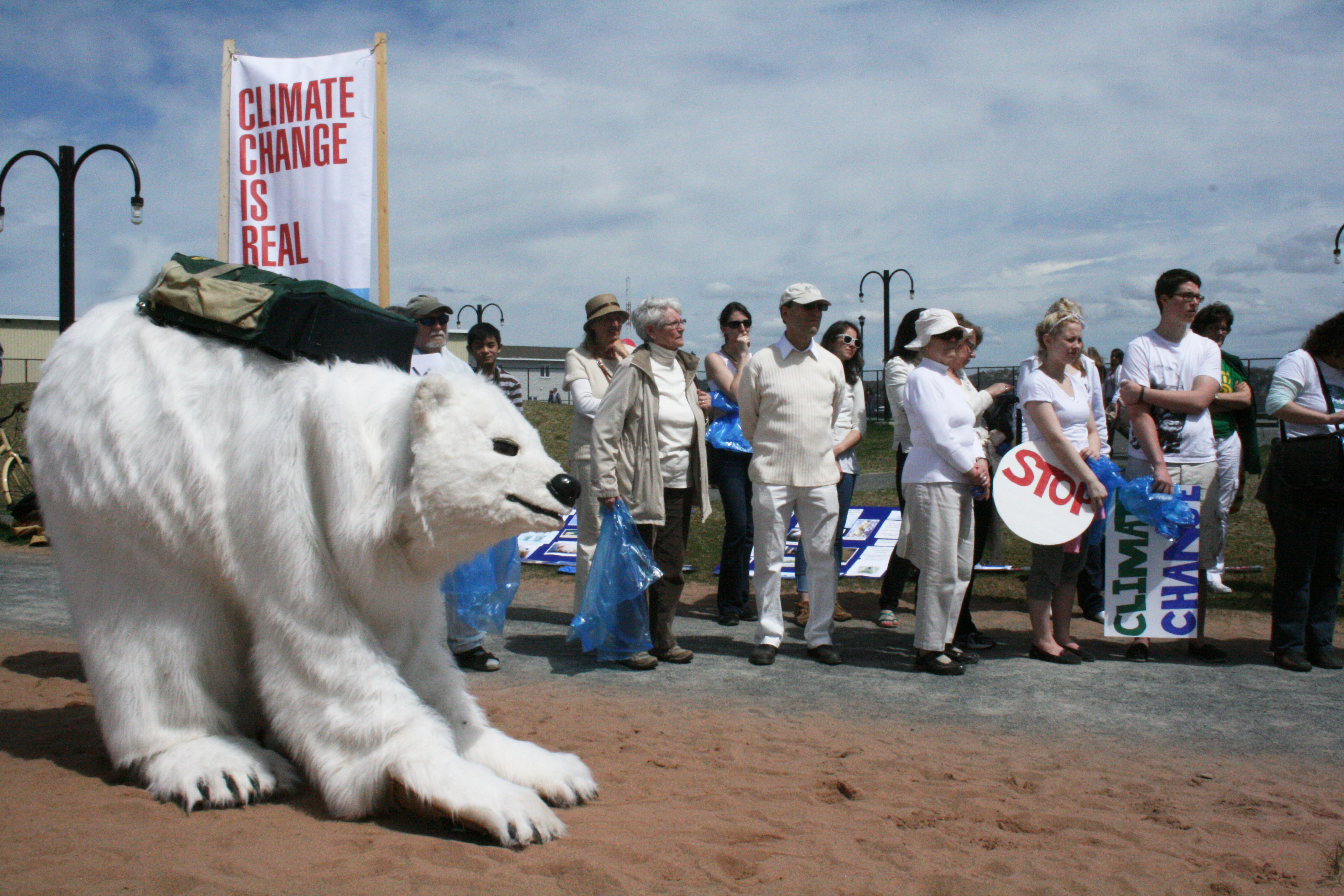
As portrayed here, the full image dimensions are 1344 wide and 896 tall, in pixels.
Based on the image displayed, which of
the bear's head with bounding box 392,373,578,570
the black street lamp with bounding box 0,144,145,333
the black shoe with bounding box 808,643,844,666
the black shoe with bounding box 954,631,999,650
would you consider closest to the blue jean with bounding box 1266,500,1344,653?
the black shoe with bounding box 954,631,999,650

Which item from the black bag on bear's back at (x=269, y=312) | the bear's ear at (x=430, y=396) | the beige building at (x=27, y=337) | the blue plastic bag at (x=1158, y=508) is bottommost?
the blue plastic bag at (x=1158, y=508)

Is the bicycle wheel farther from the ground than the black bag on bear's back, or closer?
closer

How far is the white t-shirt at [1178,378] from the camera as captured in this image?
575cm

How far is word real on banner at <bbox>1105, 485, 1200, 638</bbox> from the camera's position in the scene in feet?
18.9

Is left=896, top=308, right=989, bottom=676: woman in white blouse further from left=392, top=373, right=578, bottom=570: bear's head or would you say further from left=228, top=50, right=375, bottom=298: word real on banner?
left=228, top=50, right=375, bottom=298: word real on banner

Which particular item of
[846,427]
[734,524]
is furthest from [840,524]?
[734,524]

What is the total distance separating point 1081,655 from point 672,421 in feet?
9.50

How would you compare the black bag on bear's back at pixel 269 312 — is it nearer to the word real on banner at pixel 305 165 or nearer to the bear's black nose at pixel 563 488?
the bear's black nose at pixel 563 488

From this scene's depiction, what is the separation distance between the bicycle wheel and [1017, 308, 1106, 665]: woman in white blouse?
1147 centimetres

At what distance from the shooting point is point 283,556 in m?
2.98

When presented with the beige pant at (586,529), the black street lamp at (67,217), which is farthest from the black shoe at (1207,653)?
the black street lamp at (67,217)

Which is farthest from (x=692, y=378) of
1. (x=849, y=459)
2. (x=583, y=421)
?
(x=849, y=459)

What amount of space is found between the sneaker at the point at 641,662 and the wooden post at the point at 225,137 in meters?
3.06

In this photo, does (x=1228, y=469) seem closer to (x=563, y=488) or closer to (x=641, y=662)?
(x=641, y=662)
